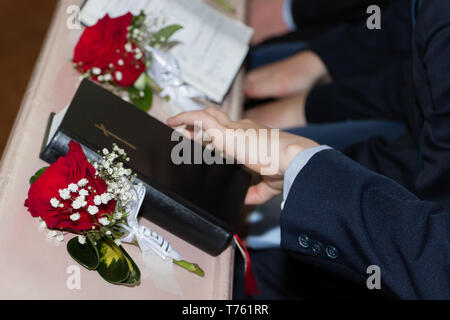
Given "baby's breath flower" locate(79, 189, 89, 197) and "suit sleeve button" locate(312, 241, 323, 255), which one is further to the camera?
"suit sleeve button" locate(312, 241, 323, 255)

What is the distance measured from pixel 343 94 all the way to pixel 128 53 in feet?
2.14

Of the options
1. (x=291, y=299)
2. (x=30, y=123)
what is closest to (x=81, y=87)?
(x=30, y=123)

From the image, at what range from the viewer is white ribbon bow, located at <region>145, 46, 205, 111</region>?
106 centimetres

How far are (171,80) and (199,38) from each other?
0.15m

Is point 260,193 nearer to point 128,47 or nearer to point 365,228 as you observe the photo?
point 365,228

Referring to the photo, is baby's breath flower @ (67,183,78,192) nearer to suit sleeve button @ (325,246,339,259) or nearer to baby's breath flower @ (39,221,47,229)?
baby's breath flower @ (39,221,47,229)

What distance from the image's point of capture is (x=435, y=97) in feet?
3.20

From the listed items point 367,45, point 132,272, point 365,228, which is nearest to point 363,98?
point 367,45

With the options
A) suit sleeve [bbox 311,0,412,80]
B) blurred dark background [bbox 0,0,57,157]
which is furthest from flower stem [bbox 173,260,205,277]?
blurred dark background [bbox 0,0,57,157]

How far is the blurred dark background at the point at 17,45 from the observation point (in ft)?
6.02

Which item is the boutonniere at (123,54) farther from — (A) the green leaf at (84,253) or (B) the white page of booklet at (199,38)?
(A) the green leaf at (84,253)

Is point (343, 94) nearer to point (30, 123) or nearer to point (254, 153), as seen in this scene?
point (254, 153)

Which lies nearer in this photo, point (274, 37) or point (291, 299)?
point (291, 299)

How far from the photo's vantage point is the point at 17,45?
1.96 m
